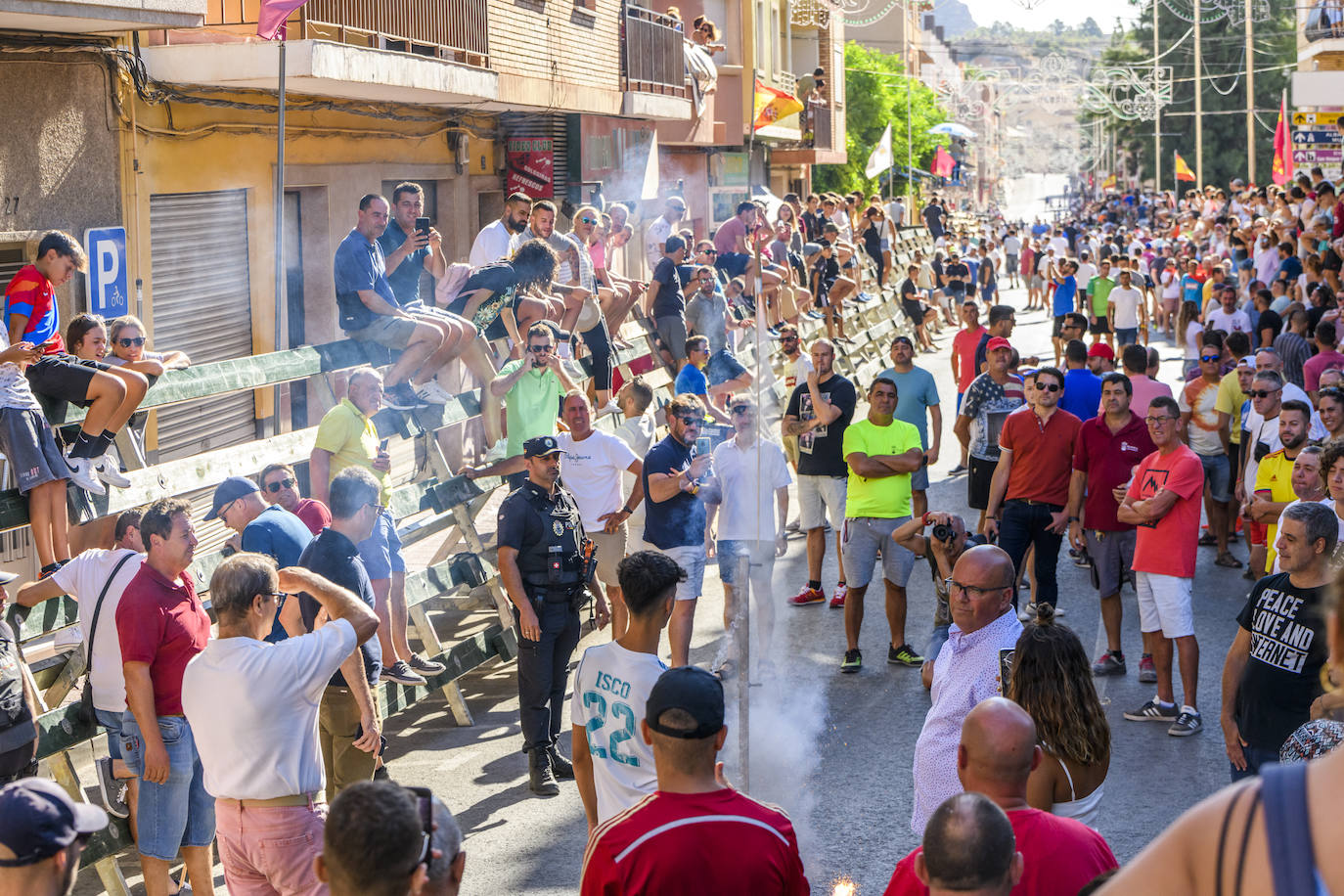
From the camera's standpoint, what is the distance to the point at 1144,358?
39.6 ft

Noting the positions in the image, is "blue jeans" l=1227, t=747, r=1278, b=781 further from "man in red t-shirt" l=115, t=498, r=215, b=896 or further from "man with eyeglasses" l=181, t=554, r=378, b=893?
"man in red t-shirt" l=115, t=498, r=215, b=896

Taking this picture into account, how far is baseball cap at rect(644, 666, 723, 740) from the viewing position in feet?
13.3

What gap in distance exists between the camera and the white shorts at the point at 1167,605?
8.70 meters

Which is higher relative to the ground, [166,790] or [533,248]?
[533,248]

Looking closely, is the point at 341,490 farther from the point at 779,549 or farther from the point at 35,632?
the point at 779,549

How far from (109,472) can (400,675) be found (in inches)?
75.0

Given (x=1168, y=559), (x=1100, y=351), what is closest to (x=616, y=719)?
(x=1168, y=559)

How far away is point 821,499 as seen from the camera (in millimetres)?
11898

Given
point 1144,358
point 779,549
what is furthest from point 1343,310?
point 779,549

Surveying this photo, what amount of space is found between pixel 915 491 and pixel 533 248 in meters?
3.94

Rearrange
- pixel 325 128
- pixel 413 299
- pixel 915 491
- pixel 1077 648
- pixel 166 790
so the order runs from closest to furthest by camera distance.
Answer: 1. pixel 1077 648
2. pixel 166 790
3. pixel 413 299
4. pixel 915 491
5. pixel 325 128

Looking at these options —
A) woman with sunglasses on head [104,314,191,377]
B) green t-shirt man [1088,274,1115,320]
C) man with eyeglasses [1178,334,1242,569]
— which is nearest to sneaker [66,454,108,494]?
woman with sunglasses on head [104,314,191,377]

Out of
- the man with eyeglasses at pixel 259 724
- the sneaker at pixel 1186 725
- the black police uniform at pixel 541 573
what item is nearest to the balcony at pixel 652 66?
the black police uniform at pixel 541 573

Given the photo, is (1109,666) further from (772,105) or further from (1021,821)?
(772,105)
